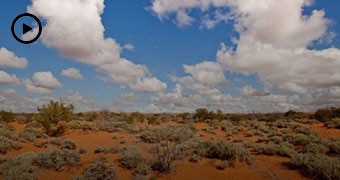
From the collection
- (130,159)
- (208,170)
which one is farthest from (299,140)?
(130,159)

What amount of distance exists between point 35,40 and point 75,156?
8774mm

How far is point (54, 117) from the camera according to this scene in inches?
1073

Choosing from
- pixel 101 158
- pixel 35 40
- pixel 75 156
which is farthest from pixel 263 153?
pixel 35 40

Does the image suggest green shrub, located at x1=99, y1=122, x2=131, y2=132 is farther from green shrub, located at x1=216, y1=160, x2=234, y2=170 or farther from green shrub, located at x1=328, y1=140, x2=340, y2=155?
green shrub, located at x1=328, y1=140, x2=340, y2=155

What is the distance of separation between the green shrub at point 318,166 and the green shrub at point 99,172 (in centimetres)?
778

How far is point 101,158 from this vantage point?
16000 mm

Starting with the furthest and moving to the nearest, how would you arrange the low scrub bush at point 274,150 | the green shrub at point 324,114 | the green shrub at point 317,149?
the green shrub at point 324,114
the low scrub bush at point 274,150
the green shrub at point 317,149

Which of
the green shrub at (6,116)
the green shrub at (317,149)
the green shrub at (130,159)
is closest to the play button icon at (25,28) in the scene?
the green shrub at (130,159)

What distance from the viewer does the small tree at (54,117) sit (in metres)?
25.0

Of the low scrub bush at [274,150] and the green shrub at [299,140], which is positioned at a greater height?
the green shrub at [299,140]

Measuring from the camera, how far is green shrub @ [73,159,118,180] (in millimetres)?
13120

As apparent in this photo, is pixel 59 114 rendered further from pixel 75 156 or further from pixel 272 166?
pixel 272 166

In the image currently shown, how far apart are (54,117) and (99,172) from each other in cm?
1524

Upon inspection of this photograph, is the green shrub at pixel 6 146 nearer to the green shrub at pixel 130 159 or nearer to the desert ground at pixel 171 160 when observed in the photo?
the desert ground at pixel 171 160
